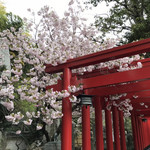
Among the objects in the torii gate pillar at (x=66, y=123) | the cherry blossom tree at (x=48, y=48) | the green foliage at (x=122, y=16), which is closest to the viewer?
the torii gate pillar at (x=66, y=123)

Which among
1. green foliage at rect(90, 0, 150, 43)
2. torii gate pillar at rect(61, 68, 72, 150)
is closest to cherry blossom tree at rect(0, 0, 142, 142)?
torii gate pillar at rect(61, 68, 72, 150)

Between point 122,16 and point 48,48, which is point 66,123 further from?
point 122,16

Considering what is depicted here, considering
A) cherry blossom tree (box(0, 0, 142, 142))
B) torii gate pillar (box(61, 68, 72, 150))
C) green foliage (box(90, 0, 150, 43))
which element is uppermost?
green foliage (box(90, 0, 150, 43))

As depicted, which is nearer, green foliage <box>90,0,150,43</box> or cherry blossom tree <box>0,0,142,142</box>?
cherry blossom tree <box>0,0,142,142</box>

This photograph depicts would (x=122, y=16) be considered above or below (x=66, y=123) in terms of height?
above

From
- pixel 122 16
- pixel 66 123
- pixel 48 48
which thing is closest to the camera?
pixel 66 123

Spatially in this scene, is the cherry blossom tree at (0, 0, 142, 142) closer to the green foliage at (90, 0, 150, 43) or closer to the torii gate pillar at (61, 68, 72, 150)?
the torii gate pillar at (61, 68, 72, 150)

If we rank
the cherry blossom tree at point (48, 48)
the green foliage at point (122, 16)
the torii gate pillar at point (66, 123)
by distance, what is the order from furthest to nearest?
the green foliage at point (122, 16) < the cherry blossom tree at point (48, 48) < the torii gate pillar at point (66, 123)

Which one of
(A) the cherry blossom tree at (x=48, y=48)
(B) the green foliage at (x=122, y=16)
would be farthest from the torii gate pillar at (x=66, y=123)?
(B) the green foliage at (x=122, y=16)

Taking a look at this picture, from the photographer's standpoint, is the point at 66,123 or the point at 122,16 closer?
the point at 66,123

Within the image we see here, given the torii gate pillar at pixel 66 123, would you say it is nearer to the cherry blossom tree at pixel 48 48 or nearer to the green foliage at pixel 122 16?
the cherry blossom tree at pixel 48 48

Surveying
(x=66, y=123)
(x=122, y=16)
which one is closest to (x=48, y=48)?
(x=66, y=123)

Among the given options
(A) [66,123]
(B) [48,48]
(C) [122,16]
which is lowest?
(A) [66,123]

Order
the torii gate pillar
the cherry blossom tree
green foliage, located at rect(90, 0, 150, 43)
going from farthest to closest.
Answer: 1. green foliage, located at rect(90, 0, 150, 43)
2. the cherry blossom tree
3. the torii gate pillar
